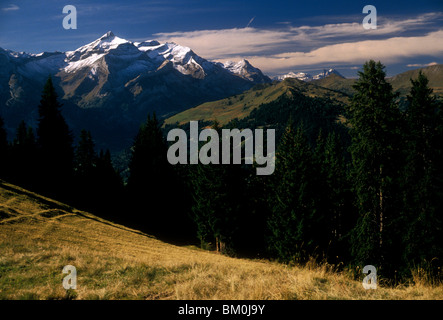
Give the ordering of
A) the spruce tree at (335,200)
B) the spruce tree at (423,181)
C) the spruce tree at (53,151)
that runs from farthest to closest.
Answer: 1. the spruce tree at (53,151)
2. the spruce tree at (335,200)
3. the spruce tree at (423,181)

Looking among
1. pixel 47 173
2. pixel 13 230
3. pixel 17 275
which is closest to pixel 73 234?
pixel 13 230

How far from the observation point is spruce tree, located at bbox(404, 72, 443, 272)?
21922 mm

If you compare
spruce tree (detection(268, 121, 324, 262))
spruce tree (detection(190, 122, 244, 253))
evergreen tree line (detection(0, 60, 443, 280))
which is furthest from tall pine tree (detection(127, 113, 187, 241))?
spruce tree (detection(268, 121, 324, 262))

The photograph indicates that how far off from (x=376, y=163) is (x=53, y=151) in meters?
48.3

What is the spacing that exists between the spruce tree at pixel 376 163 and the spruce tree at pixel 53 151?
44.5 meters

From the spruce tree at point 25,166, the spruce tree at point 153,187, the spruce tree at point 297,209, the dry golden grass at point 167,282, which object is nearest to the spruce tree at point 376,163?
the spruce tree at point 297,209

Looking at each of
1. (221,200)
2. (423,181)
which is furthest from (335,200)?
(423,181)

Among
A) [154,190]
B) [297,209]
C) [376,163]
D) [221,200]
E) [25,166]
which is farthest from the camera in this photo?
[154,190]

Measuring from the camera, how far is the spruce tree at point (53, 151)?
152 feet

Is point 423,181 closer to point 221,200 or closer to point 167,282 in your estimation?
point 167,282

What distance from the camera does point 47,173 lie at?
152 ft

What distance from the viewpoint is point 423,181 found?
22.1m

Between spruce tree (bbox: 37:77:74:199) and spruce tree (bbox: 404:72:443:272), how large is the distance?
47823mm

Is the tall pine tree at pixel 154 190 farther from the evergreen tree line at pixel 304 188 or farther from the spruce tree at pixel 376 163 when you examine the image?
the spruce tree at pixel 376 163
